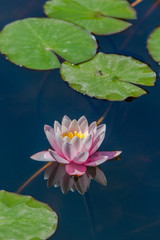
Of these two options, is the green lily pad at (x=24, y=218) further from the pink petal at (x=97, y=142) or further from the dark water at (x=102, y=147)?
the pink petal at (x=97, y=142)

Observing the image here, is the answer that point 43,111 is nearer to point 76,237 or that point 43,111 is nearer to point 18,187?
point 18,187

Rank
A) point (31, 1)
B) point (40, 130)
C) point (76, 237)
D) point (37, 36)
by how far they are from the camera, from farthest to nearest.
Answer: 1. point (31, 1)
2. point (37, 36)
3. point (40, 130)
4. point (76, 237)

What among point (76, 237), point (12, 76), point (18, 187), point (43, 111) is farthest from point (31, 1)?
point (76, 237)

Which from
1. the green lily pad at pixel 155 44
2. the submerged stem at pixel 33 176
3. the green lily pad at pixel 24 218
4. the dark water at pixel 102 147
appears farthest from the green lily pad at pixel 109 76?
the green lily pad at pixel 24 218

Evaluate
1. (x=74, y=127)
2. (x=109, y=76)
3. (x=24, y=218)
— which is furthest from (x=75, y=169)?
(x=109, y=76)

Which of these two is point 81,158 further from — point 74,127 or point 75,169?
point 74,127
